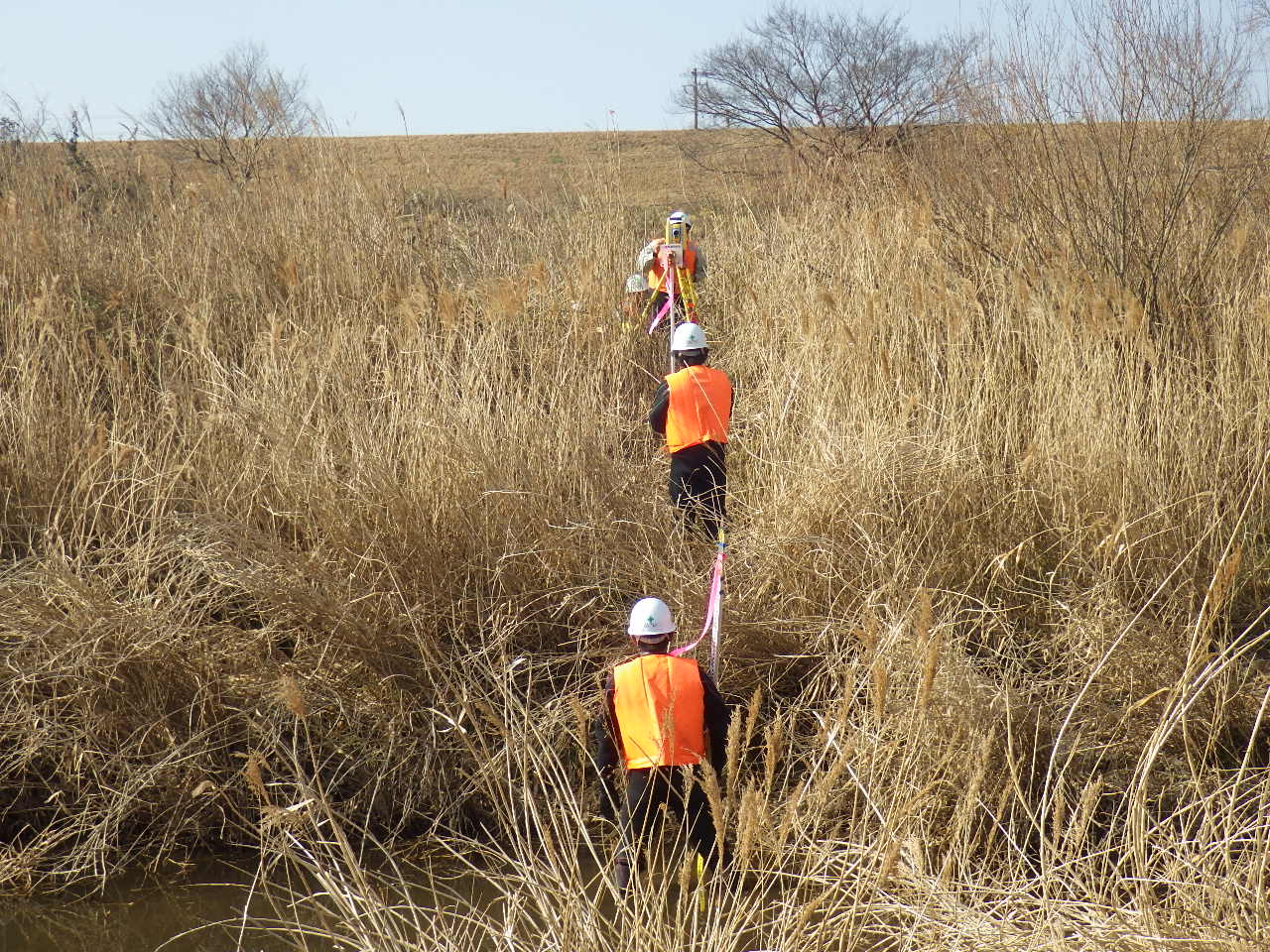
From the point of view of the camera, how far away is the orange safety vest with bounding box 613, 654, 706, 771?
3471mm

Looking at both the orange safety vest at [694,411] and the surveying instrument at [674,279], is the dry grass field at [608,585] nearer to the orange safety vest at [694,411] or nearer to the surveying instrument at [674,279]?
the orange safety vest at [694,411]

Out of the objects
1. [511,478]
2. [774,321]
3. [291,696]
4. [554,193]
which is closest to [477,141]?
[554,193]

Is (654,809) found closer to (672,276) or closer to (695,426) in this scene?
(695,426)

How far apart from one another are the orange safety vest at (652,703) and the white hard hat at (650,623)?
3.1 inches

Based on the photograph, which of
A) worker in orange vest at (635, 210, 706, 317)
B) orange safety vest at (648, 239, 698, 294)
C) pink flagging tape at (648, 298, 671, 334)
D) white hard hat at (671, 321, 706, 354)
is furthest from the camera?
orange safety vest at (648, 239, 698, 294)

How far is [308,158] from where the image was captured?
334 inches

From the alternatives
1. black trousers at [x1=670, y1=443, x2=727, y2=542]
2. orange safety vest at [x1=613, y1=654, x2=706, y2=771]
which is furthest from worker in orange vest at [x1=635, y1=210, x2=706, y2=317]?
orange safety vest at [x1=613, y1=654, x2=706, y2=771]

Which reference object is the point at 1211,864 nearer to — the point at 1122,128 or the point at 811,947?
the point at 811,947

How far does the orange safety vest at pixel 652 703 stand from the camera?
11.4ft

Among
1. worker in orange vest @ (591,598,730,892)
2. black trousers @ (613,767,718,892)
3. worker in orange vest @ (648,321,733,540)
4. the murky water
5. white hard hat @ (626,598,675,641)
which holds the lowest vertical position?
the murky water

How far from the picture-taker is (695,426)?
5.65m

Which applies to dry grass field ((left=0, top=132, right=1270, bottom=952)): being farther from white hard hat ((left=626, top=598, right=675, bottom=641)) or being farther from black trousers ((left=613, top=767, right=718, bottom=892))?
white hard hat ((left=626, top=598, right=675, bottom=641))

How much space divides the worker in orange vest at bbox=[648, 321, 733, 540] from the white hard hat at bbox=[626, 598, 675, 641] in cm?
197

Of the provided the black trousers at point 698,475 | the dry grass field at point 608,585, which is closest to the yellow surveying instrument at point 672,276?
the dry grass field at point 608,585
